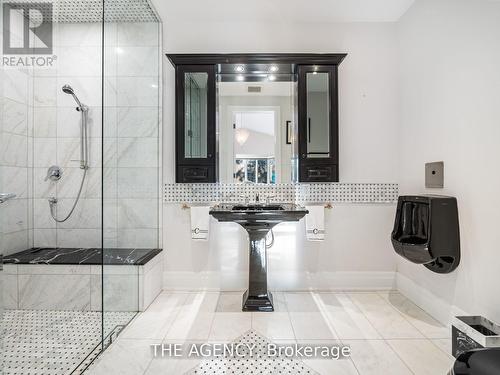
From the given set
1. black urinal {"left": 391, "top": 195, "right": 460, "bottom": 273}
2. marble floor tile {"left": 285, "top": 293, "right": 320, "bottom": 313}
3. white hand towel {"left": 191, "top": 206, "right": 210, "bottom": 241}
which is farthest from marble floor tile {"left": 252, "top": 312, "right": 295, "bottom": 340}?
black urinal {"left": 391, "top": 195, "right": 460, "bottom": 273}

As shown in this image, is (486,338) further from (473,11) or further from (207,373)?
(473,11)

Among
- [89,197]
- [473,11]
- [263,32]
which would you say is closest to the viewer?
[473,11]

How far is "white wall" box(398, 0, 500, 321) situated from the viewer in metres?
1.57

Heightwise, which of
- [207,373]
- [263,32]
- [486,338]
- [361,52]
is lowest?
[207,373]

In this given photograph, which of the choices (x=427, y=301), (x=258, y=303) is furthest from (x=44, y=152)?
(x=427, y=301)

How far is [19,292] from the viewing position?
1.97m

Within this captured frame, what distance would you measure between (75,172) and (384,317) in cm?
293

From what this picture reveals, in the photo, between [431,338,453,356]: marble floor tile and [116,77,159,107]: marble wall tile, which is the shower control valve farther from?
[431,338,453,356]: marble floor tile

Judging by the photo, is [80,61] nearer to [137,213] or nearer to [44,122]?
[44,122]

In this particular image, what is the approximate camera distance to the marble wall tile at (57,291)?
1994 millimetres

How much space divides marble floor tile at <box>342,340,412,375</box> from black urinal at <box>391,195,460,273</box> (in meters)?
0.68

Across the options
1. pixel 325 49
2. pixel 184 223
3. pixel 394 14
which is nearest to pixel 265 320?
pixel 184 223

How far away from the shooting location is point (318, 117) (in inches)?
97.2

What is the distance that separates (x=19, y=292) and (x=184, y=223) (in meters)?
1.33
